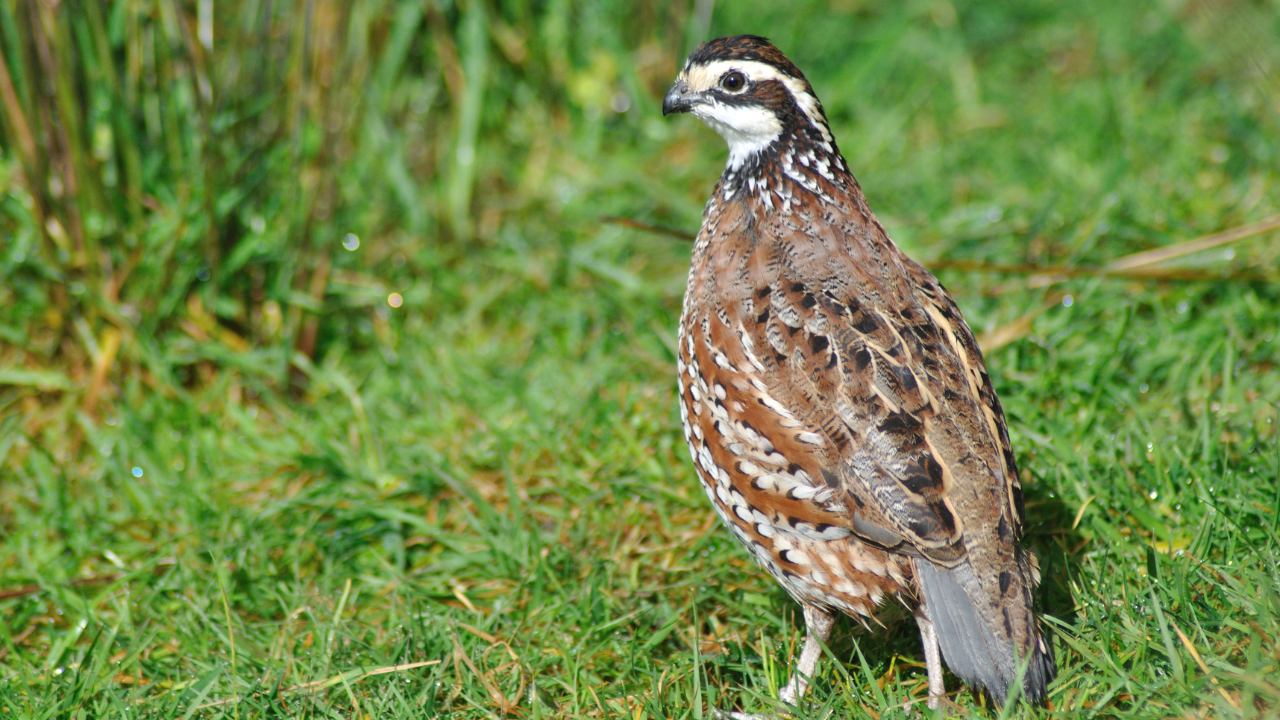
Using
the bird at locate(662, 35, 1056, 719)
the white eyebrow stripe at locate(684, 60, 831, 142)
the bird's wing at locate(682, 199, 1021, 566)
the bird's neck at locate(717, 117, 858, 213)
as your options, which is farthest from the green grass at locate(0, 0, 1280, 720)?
the white eyebrow stripe at locate(684, 60, 831, 142)

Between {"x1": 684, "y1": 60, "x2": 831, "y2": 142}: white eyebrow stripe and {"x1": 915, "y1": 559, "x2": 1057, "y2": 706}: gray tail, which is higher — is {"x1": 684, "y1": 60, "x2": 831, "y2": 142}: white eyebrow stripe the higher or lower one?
the higher one

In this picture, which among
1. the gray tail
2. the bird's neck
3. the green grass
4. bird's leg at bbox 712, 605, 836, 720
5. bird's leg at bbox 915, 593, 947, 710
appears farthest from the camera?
the bird's neck

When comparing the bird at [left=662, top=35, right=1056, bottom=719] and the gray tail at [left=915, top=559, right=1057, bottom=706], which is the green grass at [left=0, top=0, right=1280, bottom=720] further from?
the bird at [left=662, top=35, right=1056, bottom=719]

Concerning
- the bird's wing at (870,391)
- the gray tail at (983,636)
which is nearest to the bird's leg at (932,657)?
the gray tail at (983,636)

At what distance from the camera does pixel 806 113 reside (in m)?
3.48

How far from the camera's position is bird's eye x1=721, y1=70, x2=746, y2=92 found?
3.52 meters

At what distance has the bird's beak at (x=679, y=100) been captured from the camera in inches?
145

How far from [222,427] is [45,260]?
98cm

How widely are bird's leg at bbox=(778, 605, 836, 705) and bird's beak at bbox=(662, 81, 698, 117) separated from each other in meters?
1.75

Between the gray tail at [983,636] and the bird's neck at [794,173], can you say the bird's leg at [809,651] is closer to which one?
the gray tail at [983,636]

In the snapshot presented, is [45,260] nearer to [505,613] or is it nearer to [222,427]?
[222,427]

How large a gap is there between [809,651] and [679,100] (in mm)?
1898

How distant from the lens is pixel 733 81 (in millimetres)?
3547

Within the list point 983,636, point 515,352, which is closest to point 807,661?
point 983,636
